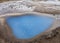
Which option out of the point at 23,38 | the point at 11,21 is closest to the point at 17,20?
the point at 11,21

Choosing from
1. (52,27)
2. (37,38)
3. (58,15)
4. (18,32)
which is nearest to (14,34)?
(18,32)

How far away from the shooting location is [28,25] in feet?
2.74

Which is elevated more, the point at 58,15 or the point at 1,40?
the point at 58,15

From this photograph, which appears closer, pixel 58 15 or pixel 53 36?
pixel 53 36

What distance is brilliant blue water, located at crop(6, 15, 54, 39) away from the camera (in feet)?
2.65

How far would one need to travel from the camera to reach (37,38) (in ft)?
2.60

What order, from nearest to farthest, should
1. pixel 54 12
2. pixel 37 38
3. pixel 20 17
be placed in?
1. pixel 37 38
2. pixel 20 17
3. pixel 54 12

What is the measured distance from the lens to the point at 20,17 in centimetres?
91

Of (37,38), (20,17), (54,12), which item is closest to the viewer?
(37,38)

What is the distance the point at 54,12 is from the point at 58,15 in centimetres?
8

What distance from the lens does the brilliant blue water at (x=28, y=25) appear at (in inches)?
31.8

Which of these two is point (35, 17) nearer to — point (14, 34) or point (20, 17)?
point (20, 17)

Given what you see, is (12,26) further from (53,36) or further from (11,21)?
(53,36)

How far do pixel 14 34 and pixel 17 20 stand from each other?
114 millimetres
